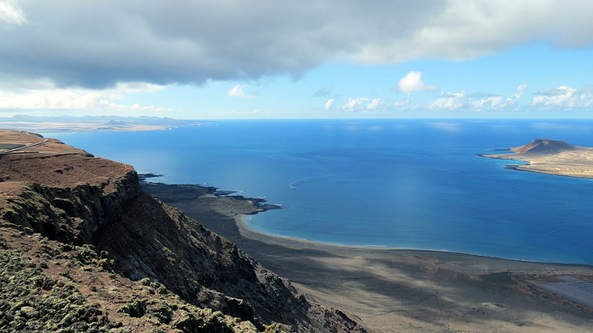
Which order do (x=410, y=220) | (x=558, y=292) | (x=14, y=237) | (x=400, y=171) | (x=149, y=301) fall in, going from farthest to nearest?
1. (x=400, y=171)
2. (x=410, y=220)
3. (x=558, y=292)
4. (x=14, y=237)
5. (x=149, y=301)

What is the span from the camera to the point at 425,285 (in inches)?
2243

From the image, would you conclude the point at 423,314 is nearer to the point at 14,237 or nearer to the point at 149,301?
the point at 149,301

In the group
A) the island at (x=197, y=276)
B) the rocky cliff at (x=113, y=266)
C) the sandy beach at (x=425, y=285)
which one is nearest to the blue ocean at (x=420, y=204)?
the sandy beach at (x=425, y=285)

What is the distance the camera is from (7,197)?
2122cm

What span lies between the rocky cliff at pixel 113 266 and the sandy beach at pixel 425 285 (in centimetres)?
1227

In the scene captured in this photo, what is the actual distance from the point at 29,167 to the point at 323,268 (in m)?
47.2

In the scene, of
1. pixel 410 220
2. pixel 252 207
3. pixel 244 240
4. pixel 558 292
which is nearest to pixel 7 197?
pixel 244 240

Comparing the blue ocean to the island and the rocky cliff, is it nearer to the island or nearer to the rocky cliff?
the island

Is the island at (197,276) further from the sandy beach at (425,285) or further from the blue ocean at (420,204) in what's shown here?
the blue ocean at (420,204)

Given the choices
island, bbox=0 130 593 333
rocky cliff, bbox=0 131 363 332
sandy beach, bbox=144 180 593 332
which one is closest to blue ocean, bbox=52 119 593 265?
sandy beach, bbox=144 180 593 332

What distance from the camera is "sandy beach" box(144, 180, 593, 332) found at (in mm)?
46156

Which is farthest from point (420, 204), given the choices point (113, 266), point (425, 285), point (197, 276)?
point (113, 266)

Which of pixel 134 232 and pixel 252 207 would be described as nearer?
pixel 134 232

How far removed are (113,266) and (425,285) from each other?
49.9 metres
